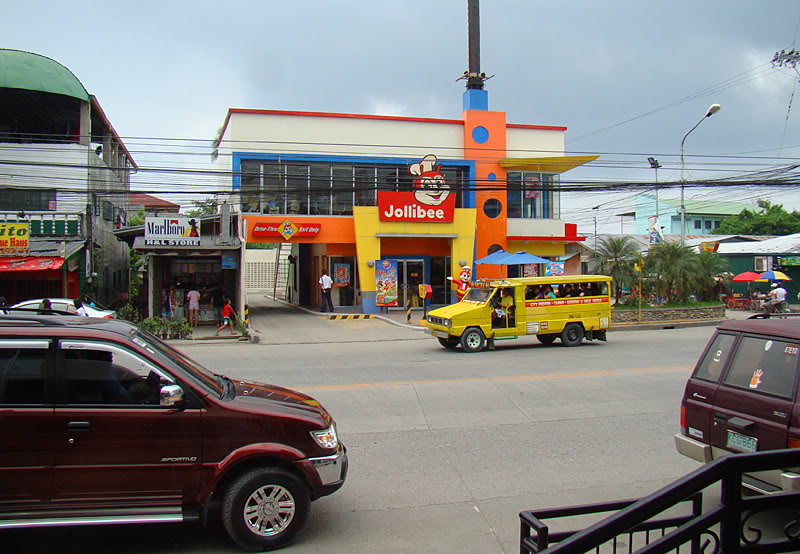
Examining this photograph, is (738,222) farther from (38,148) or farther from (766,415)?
(766,415)

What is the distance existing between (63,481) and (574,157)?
30.4 meters

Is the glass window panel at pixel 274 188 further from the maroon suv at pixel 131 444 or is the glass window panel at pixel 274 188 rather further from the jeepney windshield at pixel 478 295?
the maroon suv at pixel 131 444

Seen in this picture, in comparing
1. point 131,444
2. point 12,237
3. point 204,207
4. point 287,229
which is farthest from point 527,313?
point 204,207

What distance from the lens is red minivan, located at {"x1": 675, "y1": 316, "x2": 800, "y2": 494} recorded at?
4.91 m

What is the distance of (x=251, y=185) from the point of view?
28672mm

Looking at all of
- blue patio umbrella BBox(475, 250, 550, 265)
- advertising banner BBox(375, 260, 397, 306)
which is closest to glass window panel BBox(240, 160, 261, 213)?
advertising banner BBox(375, 260, 397, 306)

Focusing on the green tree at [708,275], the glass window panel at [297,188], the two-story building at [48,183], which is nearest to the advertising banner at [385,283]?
the glass window panel at [297,188]

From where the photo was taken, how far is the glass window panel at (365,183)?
3011cm

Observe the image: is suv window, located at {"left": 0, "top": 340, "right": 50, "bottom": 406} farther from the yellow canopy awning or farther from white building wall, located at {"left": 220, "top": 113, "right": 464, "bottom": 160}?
the yellow canopy awning

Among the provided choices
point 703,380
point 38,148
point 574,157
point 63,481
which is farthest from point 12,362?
point 574,157

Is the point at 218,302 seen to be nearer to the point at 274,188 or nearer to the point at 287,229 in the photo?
the point at 287,229

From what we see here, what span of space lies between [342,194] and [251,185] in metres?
4.26

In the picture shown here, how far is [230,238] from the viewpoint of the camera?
2267 centimetres

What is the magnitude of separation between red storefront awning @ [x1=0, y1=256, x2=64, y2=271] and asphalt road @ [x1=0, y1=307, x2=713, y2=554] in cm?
850
